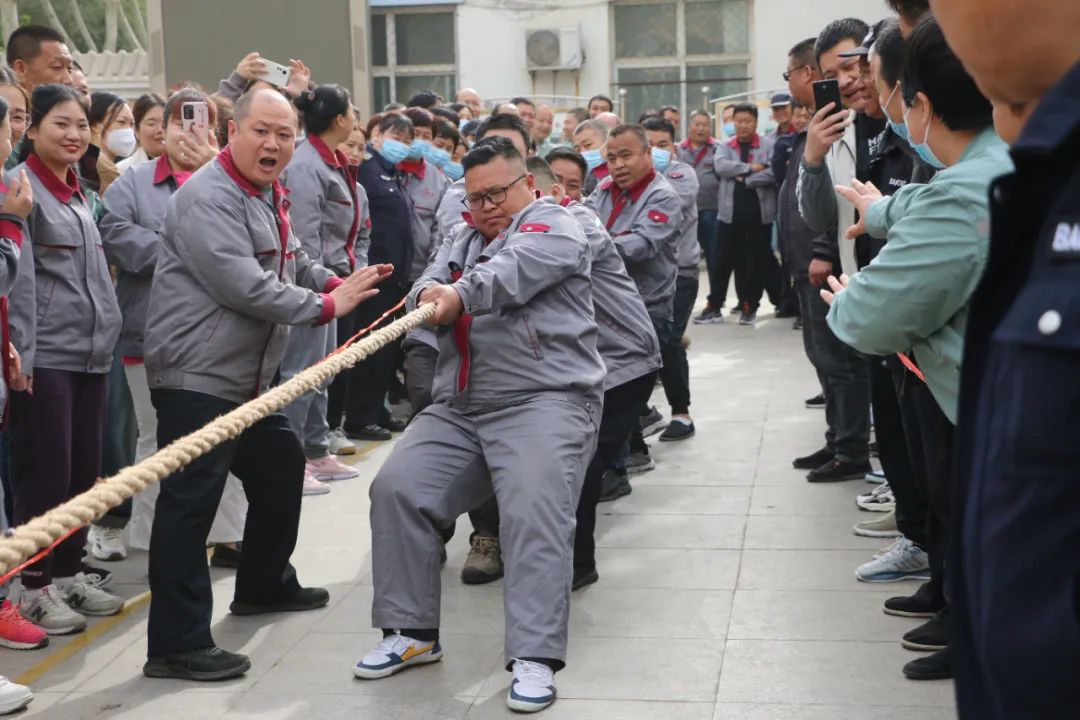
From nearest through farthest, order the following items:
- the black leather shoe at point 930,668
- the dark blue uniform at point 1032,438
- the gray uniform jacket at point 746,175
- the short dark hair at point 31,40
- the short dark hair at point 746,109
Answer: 1. the dark blue uniform at point 1032,438
2. the black leather shoe at point 930,668
3. the short dark hair at point 31,40
4. the gray uniform jacket at point 746,175
5. the short dark hair at point 746,109

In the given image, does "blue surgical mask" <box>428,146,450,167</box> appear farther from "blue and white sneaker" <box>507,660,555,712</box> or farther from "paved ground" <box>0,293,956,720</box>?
"blue and white sneaker" <box>507,660,555,712</box>

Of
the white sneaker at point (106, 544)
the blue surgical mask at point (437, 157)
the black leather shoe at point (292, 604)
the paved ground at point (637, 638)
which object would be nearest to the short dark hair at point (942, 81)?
the paved ground at point (637, 638)

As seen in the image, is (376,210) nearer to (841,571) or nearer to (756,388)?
(756,388)

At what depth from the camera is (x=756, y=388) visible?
9328 mm

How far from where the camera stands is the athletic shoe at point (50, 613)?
482 cm

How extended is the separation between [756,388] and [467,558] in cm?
421

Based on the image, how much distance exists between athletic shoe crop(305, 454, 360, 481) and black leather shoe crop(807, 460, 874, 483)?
230 centimetres

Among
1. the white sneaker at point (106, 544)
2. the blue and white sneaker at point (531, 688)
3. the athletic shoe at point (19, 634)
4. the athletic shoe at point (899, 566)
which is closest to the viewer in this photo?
the blue and white sneaker at point (531, 688)

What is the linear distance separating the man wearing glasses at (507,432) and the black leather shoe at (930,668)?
102 cm

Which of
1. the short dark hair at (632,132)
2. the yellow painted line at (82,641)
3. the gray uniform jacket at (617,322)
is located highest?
the short dark hair at (632,132)

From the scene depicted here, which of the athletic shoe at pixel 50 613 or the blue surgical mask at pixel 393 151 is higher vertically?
the blue surgical mask at pixel 393 151

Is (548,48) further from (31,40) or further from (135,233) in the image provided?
(135,233)

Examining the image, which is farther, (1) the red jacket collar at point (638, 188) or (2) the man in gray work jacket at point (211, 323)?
(1) the red jacket collar at point (638, 188)

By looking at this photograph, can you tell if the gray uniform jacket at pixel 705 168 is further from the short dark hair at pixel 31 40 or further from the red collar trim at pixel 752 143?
the short dark hair at pixel 31 40
